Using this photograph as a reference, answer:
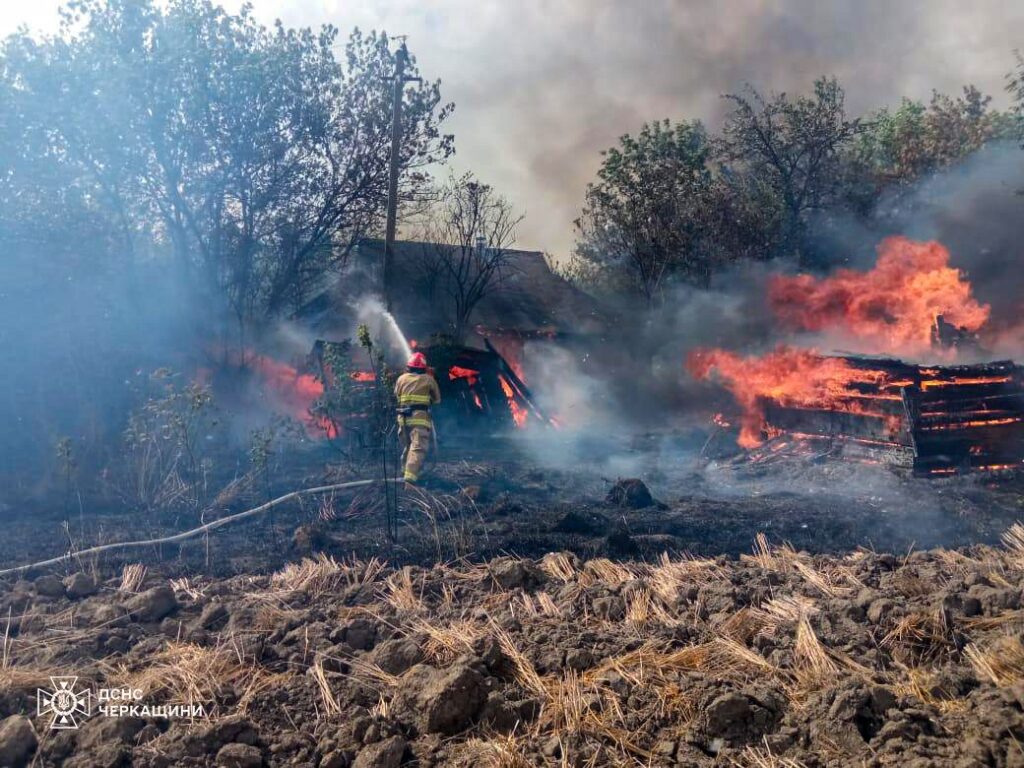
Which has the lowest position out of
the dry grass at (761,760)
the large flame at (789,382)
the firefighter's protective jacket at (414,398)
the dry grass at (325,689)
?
the dry grass at (325,689)

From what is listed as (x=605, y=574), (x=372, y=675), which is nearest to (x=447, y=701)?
(x=372, y=675)

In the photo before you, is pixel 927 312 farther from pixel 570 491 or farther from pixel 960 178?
pixel 570 491

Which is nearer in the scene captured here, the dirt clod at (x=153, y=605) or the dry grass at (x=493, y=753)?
the dry grass at (x=493, y=753)

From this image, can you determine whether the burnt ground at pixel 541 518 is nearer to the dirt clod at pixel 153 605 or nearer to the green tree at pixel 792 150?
the dirt clod at pixel 153 605

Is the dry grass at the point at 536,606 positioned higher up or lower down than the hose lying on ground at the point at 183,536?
higher up

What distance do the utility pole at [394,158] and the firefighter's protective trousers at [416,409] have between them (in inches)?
278

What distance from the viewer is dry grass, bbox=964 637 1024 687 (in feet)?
11.7

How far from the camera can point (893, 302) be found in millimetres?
17922

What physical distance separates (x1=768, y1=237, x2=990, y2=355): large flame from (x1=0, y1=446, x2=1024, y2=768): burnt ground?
1114cm

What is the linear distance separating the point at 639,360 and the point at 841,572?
61.3 ft

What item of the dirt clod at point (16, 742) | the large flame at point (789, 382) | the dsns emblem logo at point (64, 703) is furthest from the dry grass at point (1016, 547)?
the dirt clod at point (16, 742)

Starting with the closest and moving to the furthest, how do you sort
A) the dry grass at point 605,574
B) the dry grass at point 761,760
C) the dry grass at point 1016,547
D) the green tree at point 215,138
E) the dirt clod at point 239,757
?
the dry grass at point 761,760
the dirt clod at point 239,757
the dry grass at point 605,574
the dry grass at point 1016,547
the green tree at point 215,138

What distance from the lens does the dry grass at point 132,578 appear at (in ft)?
19.6

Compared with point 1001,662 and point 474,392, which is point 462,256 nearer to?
point 474,392
